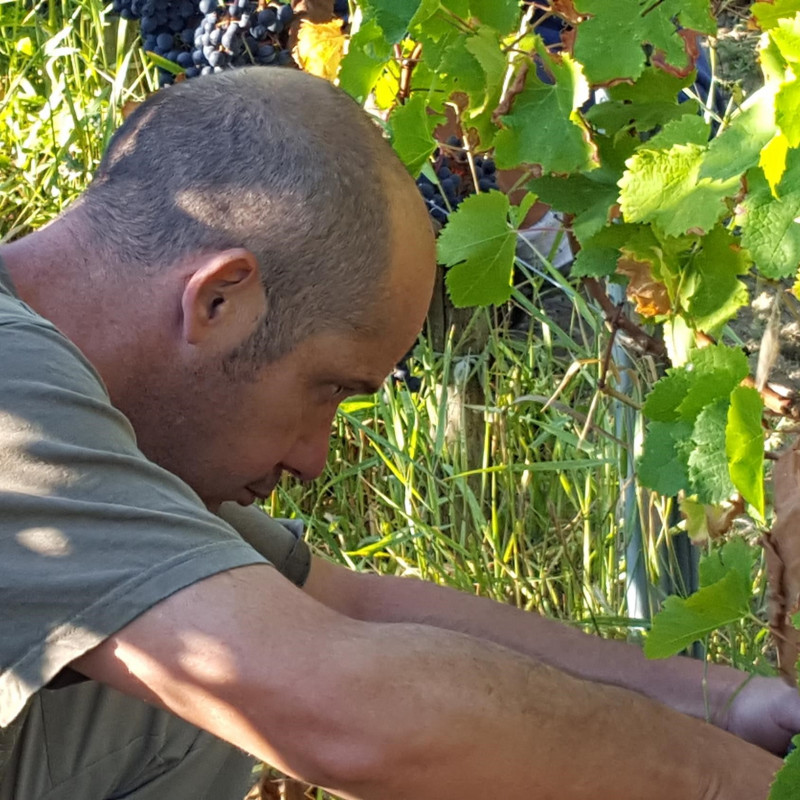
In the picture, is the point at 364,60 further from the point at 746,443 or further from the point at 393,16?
the point at 746,443

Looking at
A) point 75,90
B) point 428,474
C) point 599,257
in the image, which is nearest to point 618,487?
point 428,474

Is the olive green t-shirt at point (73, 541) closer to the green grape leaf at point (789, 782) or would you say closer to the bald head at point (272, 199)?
the bald head at point (272, 199)

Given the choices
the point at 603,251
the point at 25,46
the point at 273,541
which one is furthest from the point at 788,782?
the point at 25,46

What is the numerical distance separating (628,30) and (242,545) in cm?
60

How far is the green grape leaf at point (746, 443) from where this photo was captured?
1.04 m

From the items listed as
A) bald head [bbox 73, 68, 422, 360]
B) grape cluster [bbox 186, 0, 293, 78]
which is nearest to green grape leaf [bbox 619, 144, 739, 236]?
bald head [bbox 73, 68, 422, 360]

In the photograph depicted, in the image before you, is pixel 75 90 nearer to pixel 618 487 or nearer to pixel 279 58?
pixel 279 58

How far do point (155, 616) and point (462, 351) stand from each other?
164cm

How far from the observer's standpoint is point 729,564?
4.02 feet

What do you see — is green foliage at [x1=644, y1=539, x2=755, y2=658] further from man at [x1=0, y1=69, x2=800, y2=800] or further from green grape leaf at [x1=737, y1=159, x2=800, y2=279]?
green grape leaf at [x1=737, y1=159, x2=800, y2=279]

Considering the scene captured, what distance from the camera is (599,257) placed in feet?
4.30

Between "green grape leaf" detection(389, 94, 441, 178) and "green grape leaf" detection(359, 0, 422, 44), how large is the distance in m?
0.12

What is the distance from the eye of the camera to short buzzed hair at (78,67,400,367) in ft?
5.39

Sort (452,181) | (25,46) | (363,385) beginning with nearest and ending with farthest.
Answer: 1. (363,385)
2. (452,181)
3. (25,46)
